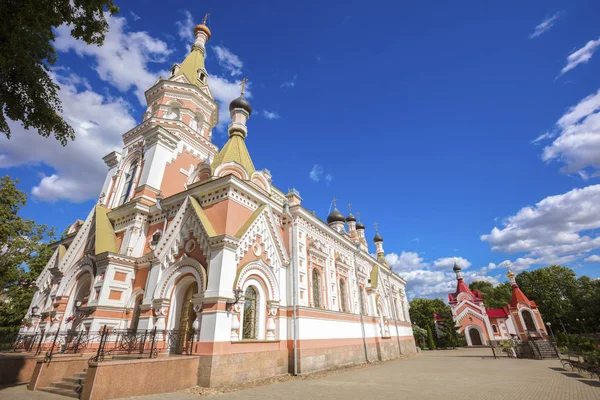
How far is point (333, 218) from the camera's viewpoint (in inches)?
969

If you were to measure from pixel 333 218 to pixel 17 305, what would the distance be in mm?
22517

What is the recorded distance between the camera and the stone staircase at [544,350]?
814 inches

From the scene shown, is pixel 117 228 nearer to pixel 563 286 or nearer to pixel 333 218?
pixel 333 218

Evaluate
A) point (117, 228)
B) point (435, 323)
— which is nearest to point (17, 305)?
point (117, 228)

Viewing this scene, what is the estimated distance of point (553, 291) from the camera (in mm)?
45656

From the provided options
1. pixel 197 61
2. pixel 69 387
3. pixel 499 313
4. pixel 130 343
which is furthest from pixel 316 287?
pixel 499 313

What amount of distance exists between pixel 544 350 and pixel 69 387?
28.9 meters

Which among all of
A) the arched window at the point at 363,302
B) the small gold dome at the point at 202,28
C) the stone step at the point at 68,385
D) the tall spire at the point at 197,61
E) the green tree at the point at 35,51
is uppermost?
the small gold dome at the point at 202,28

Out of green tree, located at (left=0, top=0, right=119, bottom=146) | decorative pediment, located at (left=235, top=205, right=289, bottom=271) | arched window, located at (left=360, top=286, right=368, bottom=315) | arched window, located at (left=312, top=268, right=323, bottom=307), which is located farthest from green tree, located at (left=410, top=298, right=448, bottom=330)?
green tree, located at (left=0, top=0, right=119, bottom=146)

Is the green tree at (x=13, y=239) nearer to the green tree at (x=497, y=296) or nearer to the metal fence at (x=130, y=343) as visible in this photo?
the metal fence at (x=130, y=343)

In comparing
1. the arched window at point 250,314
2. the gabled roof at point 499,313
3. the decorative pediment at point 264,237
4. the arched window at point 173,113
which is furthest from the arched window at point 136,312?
the gabled roof at point 499,313

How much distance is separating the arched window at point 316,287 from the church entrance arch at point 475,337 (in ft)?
109

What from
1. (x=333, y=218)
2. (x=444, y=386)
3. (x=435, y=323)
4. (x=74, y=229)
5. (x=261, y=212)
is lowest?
(x=444, y=386)

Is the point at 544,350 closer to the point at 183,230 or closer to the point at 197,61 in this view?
the point at 183,230
